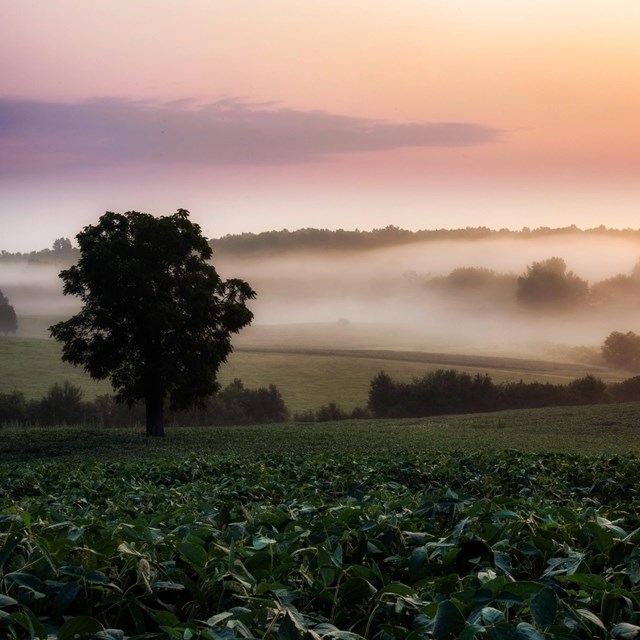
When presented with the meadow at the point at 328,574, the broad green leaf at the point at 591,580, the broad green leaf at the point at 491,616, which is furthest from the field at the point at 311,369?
the broad green leaf at the point at 491,616

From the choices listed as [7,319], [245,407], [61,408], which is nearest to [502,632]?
[61,408]

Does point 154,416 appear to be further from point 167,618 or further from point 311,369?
point 311,369

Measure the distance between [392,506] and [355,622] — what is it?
2.29 m

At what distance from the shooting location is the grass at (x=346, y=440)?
112ft

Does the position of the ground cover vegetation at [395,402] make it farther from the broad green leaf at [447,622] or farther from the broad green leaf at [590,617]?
the broad green leaf at [447,622]

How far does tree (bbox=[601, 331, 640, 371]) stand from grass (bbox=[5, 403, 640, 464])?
254ft

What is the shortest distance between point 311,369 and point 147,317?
3346 inches

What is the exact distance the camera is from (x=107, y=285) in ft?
149

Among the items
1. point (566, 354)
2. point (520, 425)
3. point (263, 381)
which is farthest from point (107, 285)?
point (566, 354)

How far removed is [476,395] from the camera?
8481 centimetres

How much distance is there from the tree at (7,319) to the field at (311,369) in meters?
28.4

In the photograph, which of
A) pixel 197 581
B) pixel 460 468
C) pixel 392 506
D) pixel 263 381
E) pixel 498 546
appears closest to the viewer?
pixel 197 581

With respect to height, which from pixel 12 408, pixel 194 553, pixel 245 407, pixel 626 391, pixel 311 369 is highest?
pixel 194 553

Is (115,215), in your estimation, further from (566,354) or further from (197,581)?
(566,354)
